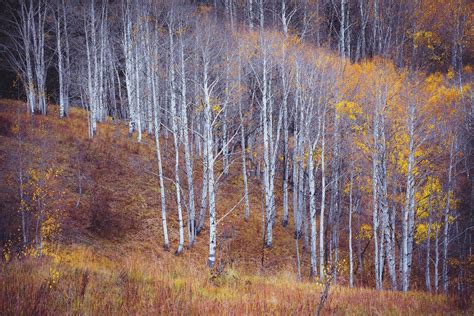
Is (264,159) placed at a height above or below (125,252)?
above

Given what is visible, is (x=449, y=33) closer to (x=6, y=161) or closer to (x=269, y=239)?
(x=269, y=239)

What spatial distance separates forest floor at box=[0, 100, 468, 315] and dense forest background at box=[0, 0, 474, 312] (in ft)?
0.41

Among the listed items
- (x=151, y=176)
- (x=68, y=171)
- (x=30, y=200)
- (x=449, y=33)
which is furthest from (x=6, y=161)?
(x=449, y=33)

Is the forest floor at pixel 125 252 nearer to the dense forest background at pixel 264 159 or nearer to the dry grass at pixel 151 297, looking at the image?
the dry grass at pixel 151 297

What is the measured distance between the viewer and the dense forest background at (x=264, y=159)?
42.8 ft

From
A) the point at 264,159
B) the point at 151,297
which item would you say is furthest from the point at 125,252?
the point at 151,297

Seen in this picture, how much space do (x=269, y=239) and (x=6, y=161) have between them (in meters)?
12.8

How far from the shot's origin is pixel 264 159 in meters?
16.1

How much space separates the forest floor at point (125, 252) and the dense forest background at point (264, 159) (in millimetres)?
124

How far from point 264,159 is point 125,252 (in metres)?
7.76

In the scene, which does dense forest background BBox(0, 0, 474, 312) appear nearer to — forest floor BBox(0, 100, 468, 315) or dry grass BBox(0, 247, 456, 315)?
forest floor BBox(0, 100, 468, 315)

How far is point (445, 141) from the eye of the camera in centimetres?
1748

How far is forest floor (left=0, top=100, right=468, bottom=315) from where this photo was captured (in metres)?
4.44

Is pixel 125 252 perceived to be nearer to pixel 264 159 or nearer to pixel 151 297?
pixel 264 159
